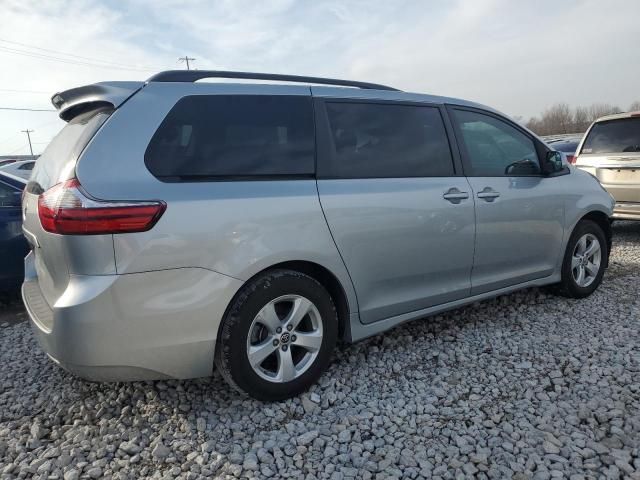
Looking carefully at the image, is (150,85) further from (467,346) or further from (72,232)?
(467,346)

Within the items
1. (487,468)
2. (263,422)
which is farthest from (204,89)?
(487,468)

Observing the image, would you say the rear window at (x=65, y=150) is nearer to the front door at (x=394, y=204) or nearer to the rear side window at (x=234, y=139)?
the rear side window at (x=234, y=139)

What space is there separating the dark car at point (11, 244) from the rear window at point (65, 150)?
190 cm

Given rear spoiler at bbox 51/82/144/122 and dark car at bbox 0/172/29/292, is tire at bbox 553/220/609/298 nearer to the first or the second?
rear spoiler at bbox 51/82/144/122

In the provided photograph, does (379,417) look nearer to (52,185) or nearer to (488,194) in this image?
(488,194)

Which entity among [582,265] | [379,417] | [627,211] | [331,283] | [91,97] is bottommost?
[379,417]

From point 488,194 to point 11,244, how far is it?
409cm

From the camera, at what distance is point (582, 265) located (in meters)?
4.25

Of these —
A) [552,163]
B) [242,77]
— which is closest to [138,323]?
[242,77]

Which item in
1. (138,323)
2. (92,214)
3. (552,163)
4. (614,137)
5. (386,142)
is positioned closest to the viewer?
(92,214)

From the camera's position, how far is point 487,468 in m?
2.14

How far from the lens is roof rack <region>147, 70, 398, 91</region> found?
252 cm

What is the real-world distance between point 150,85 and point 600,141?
623 centimetres

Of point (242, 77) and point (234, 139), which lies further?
point (242, 77)
